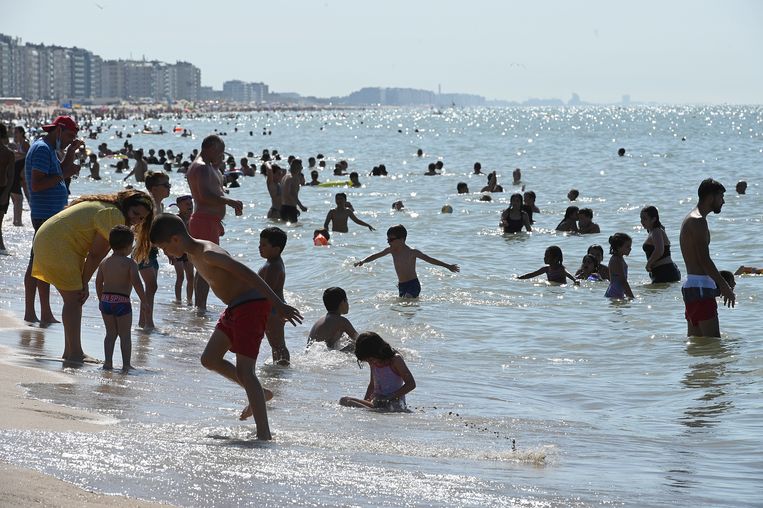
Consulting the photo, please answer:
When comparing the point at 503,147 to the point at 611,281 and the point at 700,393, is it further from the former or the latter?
the point at 700,393

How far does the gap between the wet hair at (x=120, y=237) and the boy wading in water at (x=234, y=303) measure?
173cm

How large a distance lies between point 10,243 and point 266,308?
10968mm

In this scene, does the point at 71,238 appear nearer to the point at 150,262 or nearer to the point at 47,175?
the point at 47,175

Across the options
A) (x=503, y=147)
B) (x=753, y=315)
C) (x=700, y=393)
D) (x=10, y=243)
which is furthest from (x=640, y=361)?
(x=503, y=147)

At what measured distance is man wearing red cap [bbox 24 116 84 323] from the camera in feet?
29.1

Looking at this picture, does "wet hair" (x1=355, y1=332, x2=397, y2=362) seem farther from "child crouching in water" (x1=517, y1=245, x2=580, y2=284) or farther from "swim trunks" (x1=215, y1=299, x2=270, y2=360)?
"child crouching in water" (x1=517, y1=245, x2=580, y2=284)

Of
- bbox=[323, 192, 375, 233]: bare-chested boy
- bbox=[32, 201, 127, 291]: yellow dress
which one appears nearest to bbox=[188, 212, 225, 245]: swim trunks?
bbox=[32, 201, 127, 291]: yellow dress

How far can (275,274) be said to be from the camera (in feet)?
28.8

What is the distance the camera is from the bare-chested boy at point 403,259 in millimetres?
12672

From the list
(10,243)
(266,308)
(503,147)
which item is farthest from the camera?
(503,147)

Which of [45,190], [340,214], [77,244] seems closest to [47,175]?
[45,190]

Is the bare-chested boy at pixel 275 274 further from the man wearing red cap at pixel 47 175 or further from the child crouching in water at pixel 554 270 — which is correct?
the child crouching in water at pixel 554 270

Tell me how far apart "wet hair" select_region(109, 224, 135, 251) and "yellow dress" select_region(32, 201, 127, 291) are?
4 cm

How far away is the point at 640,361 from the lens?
10000 mm
